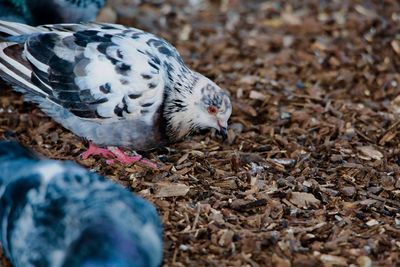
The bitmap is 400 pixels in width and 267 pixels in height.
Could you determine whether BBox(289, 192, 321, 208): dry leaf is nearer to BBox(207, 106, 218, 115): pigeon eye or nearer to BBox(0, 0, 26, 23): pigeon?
BBox(207, 106, 218, 115): pigeon eye

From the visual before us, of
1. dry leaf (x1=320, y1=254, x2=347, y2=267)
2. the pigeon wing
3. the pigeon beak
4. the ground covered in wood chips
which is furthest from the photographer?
the pigeon beak

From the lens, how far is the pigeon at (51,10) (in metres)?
7.36

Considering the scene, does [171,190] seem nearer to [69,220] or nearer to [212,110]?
[212,110]

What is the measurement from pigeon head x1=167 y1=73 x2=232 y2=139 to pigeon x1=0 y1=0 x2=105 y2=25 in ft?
6.37

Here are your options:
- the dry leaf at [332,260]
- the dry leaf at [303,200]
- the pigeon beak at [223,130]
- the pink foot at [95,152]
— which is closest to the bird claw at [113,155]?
the pink foot at [95,152]

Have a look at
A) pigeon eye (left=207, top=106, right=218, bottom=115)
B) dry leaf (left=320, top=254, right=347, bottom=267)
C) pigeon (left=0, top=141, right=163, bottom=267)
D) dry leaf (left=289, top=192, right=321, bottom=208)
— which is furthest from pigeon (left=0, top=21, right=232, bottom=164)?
dry leaf (left=320, top=254, right=347, bottom=267)

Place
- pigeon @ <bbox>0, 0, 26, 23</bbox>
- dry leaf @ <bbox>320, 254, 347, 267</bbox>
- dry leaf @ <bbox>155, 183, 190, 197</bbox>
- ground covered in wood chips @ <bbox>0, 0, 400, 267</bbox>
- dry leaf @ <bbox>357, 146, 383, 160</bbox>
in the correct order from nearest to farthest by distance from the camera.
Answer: dry leaf @ <bbox>320, 254, 347, 267</bbox> → ground covered in wood chips @ <bbox>0, 0, 400, 267</bbox> → dry leaf @ <bbox>155, 183, 190, 197</bbox> → dry leaf @ <bbox>357, 146, 383, 160</bbox> → pigeon @ <bbox>0, 0, 26, 23</bbox>

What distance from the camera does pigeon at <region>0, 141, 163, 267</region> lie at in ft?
13.3

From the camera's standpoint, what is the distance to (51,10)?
7.43 metres

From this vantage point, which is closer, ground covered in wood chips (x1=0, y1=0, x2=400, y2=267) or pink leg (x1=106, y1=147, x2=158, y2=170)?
ground covered in wood chips (x1=0, y1=0, x2=400, y2=267)

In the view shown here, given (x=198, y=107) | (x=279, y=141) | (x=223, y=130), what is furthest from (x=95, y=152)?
(x=279, y=141)

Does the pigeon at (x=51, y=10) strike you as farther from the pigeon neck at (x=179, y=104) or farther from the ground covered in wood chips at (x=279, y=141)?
the pigeon neck at (x=179, y=104)

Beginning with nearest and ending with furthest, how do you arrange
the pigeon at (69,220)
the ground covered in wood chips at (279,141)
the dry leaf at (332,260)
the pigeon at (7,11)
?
the pigeon at (69,220), the dry leaf at (332,260), the ground covered in wood chips at (279,141), the pigeon at (7,11)

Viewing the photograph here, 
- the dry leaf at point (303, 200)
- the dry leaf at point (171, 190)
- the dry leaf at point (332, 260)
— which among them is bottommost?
the dry leaf at point (171, 190)
